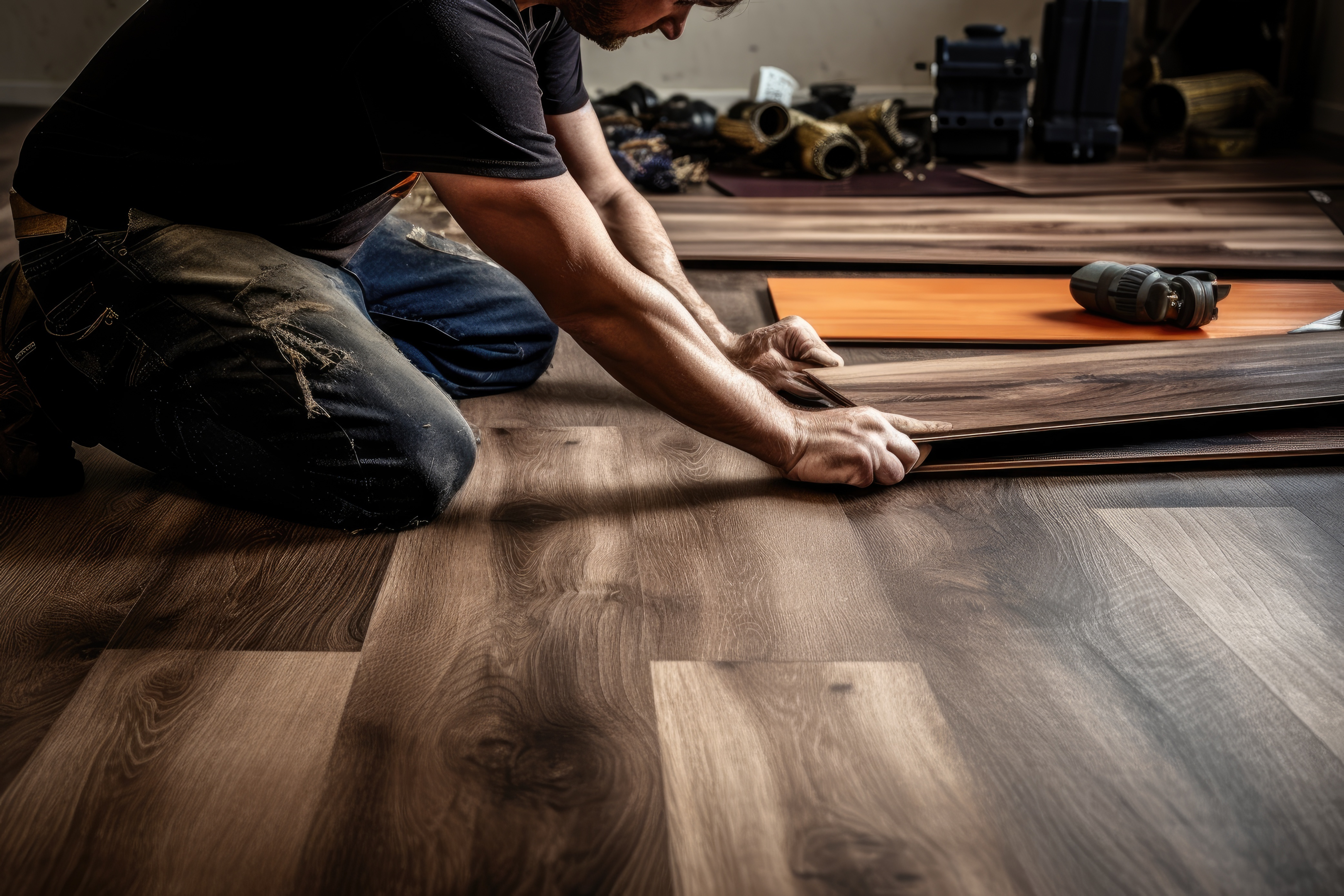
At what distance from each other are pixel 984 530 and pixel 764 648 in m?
0.47

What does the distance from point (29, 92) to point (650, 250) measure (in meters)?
5.43

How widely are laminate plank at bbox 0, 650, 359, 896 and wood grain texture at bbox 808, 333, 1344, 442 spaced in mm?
1048

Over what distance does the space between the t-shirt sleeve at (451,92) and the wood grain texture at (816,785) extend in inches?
26.9

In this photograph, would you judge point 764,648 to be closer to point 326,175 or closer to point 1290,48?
point 326,175

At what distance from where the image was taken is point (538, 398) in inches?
83.1

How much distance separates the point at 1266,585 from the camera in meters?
1.38

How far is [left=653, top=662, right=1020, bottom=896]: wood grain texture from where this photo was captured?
36.5 inches

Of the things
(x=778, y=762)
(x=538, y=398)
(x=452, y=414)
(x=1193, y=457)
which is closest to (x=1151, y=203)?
(x=1193, y=457)

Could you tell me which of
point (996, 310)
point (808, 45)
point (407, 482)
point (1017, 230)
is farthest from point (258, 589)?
point (808, 45)

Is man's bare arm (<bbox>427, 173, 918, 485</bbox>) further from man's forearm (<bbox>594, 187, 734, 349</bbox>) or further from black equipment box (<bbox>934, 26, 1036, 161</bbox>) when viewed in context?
black equipment box (<bbox>934, 26, 1036, 161</bbox>)

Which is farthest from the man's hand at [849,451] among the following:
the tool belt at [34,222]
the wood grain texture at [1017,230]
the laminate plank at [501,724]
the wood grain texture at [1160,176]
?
the wood grain texture at [1160,176]

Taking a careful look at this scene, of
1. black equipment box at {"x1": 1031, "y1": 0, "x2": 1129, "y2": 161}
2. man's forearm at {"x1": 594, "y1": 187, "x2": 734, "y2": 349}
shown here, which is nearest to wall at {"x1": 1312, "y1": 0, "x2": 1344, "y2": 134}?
black equipment box at {"x1": 1031, "y1": 0, "x2": 1129, "y2": 161}

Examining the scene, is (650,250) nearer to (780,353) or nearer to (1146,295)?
(780,353)

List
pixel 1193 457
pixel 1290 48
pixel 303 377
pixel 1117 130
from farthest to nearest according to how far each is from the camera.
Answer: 1. pixel 1290 48
2. pixel 1117 130
3. pixel 1193 457
4. pixel 303 377
